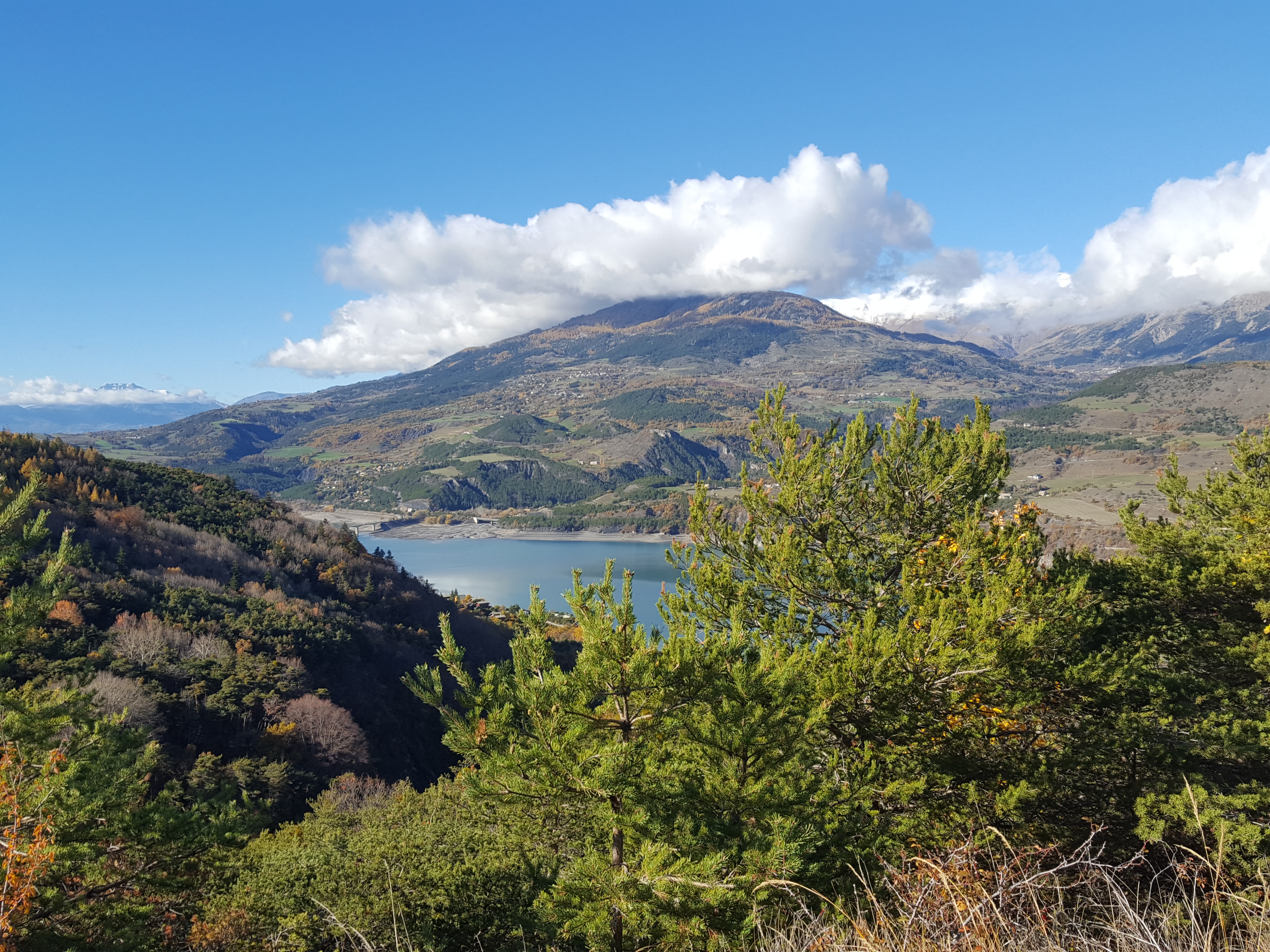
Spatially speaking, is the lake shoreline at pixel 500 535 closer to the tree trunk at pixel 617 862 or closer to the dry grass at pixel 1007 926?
the tree trunk at pixel 617 862

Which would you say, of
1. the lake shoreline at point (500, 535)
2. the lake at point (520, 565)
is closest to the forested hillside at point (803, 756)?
the lake at point (520, 565)

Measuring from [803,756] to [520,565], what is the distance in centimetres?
11872

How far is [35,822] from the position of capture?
6316 mm

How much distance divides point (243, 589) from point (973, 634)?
55.4m

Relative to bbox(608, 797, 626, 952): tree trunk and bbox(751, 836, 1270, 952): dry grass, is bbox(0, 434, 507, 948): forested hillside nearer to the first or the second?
bbox(608, 797, 626, 952): tree trunk

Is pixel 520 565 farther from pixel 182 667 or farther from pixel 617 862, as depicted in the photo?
pixel 617 862

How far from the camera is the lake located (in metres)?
94.3

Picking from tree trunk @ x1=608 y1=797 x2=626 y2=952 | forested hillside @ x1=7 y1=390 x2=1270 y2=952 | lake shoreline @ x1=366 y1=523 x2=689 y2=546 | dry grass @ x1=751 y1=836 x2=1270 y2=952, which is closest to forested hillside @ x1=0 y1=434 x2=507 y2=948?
forested hillside @ x1=7 y1=390 x2=1270 y2=952

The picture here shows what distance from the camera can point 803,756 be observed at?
6781 mm

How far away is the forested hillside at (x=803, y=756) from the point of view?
17.8 ft

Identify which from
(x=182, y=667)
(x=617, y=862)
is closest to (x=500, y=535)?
(x=182, y=667)

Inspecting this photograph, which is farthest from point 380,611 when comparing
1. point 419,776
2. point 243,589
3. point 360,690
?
point 419,776

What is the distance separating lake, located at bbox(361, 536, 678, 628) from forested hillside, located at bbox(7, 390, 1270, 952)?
6027cm

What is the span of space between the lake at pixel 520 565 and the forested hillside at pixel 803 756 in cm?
6027
